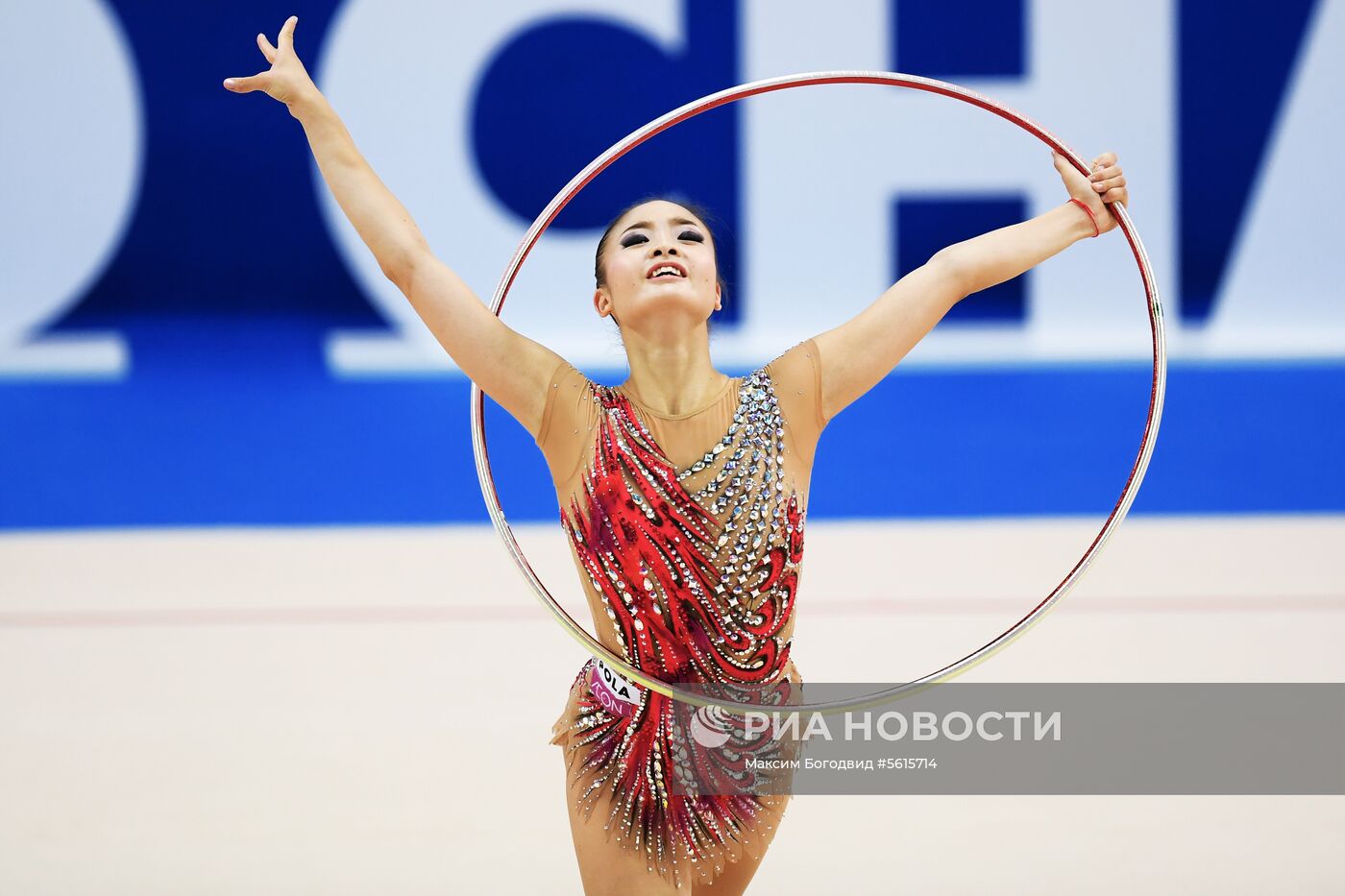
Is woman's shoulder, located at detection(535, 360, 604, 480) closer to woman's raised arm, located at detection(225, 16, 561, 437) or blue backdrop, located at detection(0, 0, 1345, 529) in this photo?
woman's raised arm, located at detection(225, 16, 561, 437)

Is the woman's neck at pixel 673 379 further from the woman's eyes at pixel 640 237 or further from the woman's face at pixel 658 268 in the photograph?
the woman's eyes at pixel 640 237

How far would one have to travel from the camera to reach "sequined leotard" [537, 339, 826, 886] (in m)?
2.19

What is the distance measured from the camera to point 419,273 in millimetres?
2217

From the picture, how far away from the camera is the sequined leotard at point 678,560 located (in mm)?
2193

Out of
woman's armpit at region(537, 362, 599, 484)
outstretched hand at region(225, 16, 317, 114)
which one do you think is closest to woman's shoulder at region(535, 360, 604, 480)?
woman's armpit at region(537, 362, 599, 484)

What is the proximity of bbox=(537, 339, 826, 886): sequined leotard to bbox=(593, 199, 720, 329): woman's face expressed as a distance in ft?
0.47

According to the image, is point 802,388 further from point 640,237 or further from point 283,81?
point 283,81

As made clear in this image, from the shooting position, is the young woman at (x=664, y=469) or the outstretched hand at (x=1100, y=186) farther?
the outstretched hand at (x=1100, y=186)

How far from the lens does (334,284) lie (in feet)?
23.2

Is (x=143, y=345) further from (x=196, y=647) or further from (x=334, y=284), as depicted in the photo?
(x=196, y=647)

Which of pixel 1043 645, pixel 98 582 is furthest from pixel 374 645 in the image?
pixel 1043 645

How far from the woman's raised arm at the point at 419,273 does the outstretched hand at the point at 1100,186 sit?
3.03 ft

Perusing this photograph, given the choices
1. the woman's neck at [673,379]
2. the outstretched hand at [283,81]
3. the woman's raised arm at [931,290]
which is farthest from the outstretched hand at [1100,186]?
the outstretched hand at [283,81]

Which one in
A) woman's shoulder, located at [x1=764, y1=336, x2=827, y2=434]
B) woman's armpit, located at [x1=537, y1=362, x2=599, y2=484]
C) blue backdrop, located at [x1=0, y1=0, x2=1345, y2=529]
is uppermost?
blue backdrop, located at [x1=0, y1=0, x2=1345, y2=529]
